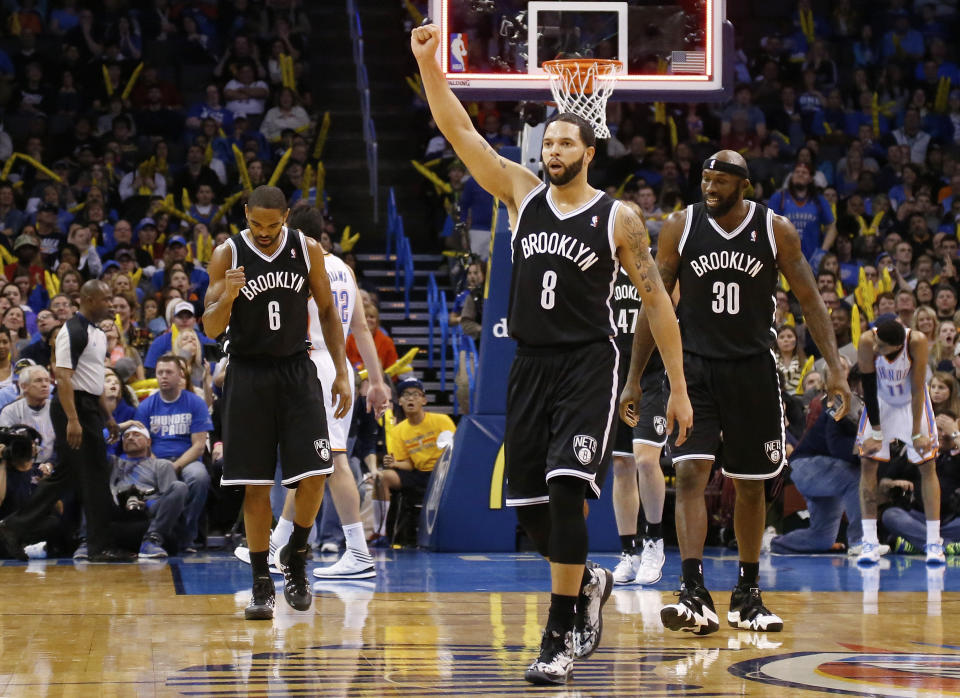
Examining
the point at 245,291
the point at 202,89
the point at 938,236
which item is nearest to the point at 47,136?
the point at 202,89

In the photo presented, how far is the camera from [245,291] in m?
7.16

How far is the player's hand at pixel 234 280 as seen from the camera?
6.86 metres

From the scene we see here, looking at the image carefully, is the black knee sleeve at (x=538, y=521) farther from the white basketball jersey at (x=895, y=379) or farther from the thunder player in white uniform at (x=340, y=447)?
the white basketball jersey at (x=895, y=379)

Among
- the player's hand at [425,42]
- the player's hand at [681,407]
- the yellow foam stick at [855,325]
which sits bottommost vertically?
the yellow foam stick at [855,325]

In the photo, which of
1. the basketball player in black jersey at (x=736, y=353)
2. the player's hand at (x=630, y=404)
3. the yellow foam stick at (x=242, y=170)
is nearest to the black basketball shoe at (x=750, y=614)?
the basketball player in black jersey at (x=736, y=353)

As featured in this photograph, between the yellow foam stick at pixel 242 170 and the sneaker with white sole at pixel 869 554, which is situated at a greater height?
the yellow foam stick at pixel 242 170

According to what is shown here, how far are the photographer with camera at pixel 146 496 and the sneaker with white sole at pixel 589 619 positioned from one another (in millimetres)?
5222

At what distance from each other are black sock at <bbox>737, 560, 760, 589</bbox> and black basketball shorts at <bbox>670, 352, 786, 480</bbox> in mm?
451

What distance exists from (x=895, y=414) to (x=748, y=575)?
459 cm

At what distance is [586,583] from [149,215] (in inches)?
483

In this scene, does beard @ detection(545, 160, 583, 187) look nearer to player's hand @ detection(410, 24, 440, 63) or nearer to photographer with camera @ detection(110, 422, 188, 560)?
player's hand @ detection(410, 24, 440, 63)

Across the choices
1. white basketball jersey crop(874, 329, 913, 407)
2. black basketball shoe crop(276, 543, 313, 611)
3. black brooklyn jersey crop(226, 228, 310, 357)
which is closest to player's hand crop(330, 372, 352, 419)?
black brooklyn jersey crop(226, 228, 310, 357)

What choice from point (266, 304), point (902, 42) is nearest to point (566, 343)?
point (266, 304)

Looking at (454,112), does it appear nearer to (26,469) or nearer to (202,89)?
(26,469)
